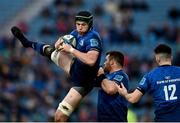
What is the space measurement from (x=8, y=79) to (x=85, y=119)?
9.46ft

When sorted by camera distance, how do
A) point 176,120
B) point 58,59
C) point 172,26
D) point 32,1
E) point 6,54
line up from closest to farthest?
point 176,120 < point 58,59 < point 6,54 < point 172,26 < point 32,1

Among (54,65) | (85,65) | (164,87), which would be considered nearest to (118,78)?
(85,65)

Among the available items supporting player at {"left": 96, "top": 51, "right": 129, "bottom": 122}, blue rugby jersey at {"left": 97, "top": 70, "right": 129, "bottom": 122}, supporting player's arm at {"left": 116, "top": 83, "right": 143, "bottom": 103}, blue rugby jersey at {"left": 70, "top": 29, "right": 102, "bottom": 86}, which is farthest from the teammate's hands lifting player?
supporting player's arm at {"left": 116, "top": 83, "right": 143, "bottom": 103}

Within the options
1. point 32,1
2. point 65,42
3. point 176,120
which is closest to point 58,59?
point 65,42

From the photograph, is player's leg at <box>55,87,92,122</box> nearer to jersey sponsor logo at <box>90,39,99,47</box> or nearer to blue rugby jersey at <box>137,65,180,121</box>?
jersey sponsor logo at <box>90,39,99,47</box>

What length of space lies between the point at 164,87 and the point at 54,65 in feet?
38.9

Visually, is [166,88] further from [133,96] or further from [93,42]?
[93,42]

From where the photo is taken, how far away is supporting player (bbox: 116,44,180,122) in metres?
10.4

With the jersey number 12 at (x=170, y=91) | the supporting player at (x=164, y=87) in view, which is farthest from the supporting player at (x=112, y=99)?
the jersey number 12 at (x=170, y=91)

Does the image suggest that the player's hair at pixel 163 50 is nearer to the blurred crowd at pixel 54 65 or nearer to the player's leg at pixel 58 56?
the player's leg at pixel 58 56

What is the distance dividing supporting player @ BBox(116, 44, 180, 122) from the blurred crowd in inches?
256

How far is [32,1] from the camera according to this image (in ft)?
88.1

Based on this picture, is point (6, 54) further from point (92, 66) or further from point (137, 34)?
point (92, 66)

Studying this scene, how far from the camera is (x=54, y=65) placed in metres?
22.0
